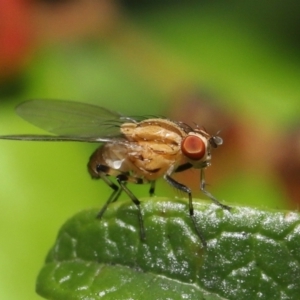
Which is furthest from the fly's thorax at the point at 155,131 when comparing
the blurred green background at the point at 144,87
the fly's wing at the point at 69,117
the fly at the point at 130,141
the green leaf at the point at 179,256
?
the green leaf at the point at 179,256

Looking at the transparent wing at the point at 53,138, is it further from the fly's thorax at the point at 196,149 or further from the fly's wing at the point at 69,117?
the fly's thorax at the point at 196,149

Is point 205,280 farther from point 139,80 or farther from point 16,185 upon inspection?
point 139,80

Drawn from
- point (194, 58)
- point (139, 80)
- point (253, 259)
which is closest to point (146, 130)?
point (253, 259)

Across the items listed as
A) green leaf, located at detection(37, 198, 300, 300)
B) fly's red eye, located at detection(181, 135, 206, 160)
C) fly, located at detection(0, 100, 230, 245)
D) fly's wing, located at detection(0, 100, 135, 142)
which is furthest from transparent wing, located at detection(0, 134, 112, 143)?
green leaf, located at detection(37, 198, 300, 300)

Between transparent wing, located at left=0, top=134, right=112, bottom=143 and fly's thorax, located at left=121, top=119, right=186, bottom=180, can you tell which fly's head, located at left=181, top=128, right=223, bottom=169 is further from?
transparent wing, located at left=0, top=134, right=112, bottom=143

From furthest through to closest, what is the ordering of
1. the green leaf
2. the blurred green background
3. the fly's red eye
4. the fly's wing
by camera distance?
the blurred green background
the fly's wing
the fly's red eye
the green leaf

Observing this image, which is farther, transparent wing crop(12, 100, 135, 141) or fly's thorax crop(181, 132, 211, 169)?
transparent wing crop(12, 100, 135, 141)

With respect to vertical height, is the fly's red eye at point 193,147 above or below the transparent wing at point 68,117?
above

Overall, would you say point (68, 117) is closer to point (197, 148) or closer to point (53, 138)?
point (53, 138)
